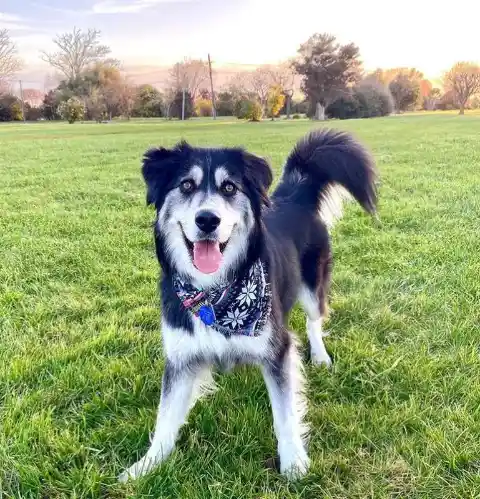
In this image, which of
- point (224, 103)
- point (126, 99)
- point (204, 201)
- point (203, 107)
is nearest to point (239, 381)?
point (204, 201)

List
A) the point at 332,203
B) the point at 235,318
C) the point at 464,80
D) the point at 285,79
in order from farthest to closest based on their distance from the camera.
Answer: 1. the point at 464,80
2. the point at 285,79
3. the point at 332,203
4. the point at 235,318

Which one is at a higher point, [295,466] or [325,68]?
[325,68]

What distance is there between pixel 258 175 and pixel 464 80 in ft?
231

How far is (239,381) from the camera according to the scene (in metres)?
3.08

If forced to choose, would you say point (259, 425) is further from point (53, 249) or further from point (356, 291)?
point (53, 249)

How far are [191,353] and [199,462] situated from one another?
538 millimetres

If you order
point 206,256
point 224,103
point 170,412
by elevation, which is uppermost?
point 224,103

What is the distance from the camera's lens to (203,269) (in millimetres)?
2477


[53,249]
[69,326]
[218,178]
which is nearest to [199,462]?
[218,178]

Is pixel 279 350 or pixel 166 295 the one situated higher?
pixel 166 295

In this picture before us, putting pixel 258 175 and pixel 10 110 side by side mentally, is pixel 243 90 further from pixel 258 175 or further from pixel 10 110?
pixel 258 175

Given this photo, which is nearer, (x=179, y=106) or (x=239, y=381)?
(x=239, y=381)

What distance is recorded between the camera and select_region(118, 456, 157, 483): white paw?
236cm

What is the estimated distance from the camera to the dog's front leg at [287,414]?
242 centimetres
